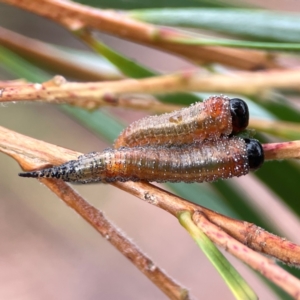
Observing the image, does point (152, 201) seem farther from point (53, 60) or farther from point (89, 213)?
point (53, 60)

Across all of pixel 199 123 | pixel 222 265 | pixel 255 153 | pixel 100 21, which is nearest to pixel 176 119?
pixel 199 123

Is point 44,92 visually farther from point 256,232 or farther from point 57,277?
point 57,277

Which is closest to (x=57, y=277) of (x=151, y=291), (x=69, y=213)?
(x=69, y=213)

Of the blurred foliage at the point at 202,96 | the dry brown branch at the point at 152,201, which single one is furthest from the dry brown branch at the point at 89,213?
the blurred foliage at the point at 202,96

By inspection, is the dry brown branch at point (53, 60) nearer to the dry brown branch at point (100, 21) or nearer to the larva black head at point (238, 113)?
the dry brown branch at point (100, 21)

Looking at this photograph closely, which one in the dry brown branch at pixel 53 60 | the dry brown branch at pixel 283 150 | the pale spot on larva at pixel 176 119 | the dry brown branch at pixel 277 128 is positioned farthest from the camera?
the dry brown branch at pixel 53 60

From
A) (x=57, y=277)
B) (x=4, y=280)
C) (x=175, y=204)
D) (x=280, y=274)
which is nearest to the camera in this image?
(x=280, y=274)
